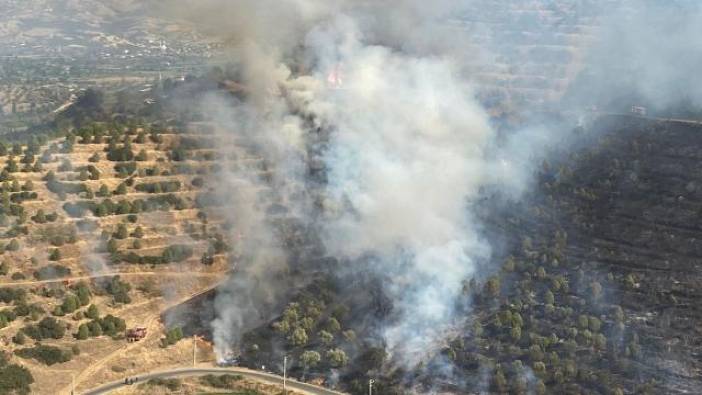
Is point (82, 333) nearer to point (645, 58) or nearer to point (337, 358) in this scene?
point (337, 358)

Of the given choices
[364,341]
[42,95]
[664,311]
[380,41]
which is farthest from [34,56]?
[664,311]

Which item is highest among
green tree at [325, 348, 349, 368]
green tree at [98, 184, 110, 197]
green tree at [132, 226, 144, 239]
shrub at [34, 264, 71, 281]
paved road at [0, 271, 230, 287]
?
green tree at [98, 184, 110, 197]

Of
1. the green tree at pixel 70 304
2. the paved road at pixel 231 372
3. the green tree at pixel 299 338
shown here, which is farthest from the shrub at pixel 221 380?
the green tree at pixel 70 304

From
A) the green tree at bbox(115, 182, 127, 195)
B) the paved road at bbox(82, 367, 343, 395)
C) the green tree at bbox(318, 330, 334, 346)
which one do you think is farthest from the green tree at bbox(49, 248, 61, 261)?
the green tree at bbox(318, 330, 334, 346)

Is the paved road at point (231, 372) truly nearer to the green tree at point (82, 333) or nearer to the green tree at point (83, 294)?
the green tree at point (82, 333)

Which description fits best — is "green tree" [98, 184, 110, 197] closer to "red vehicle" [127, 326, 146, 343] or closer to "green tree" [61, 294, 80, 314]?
"green tree" [61, 294, 80, 314]

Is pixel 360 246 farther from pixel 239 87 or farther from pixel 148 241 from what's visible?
pixel 239 87
